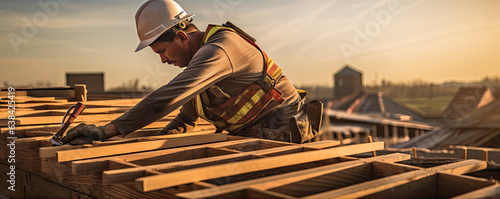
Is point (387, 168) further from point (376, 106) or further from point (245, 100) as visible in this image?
point (376, 106)

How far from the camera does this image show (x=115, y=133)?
136 inches

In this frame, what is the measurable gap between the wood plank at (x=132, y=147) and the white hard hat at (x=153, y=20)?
37.6 inches

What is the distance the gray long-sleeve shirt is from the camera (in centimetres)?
333

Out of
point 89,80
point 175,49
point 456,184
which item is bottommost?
point 456,184

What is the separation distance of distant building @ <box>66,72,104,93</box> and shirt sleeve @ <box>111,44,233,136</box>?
8.08 m

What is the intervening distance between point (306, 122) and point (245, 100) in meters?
0.58

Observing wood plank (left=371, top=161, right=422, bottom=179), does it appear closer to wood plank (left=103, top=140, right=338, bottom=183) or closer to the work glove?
wood plank (left=103, top=140, right=338, bottom=183)

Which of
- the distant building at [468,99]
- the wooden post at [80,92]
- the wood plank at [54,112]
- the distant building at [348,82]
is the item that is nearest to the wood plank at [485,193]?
the wood plank at [54,112]

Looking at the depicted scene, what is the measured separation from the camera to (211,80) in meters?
3.51

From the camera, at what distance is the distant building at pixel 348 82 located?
56812 mm

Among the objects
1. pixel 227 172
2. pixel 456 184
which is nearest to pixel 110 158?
pixel 227 172

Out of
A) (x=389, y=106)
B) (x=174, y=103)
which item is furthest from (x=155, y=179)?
(x=389, y=106)

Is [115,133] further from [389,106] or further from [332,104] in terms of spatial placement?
[332,104]

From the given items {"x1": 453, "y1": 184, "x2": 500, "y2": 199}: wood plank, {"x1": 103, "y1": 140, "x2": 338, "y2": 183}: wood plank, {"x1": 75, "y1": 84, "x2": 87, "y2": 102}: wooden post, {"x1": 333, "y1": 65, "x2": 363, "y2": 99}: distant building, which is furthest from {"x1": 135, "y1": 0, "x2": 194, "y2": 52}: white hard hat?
{"x1": 333, "y1": 65, "x2": 363, "y2": 99}: distant building
